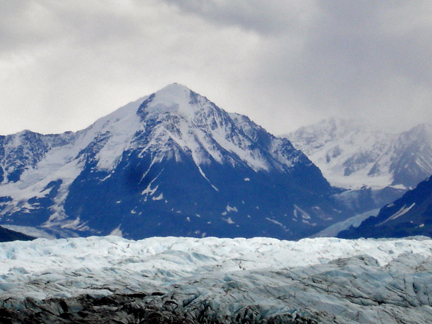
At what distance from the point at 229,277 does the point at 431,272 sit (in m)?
55.0

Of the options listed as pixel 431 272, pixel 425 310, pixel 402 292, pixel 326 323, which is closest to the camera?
pixel 326 323

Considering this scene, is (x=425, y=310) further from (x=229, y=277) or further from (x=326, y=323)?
(x=229, y=277)

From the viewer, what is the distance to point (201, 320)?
541ft

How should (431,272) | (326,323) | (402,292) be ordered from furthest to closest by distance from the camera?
(431,272) → (402,292) → (326,323)

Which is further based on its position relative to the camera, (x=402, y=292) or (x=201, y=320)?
(x=402, y=292)

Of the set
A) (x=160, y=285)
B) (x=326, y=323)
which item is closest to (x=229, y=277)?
(x=160, y=285)

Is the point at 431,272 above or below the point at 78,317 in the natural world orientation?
above

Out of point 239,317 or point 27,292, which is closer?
point 239,317

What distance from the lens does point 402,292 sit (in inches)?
7215

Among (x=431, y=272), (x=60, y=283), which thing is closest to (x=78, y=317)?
(x=60, y=283)

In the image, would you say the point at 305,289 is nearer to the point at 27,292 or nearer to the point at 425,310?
the point at 425,310

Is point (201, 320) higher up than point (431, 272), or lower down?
lower down

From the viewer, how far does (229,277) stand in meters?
193

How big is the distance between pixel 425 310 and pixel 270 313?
37631 mm
